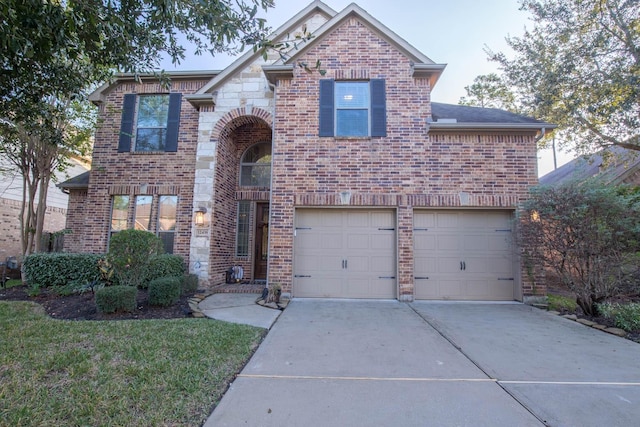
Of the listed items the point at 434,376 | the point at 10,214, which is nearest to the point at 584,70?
the point at 434,376

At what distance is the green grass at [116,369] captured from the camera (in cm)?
237

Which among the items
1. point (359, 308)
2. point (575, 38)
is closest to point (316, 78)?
point (359, 308)

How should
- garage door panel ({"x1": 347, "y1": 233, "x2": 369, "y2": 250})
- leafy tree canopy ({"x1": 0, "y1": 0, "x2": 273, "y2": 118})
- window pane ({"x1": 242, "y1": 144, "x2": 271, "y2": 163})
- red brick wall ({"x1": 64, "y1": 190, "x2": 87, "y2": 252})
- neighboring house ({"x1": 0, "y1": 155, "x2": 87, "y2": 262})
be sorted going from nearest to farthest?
leafy tree canopy ({"x1": 0, "y1": 0, "x2": 273, "y2": 118}), garage door panel ({"x1": 347, "y1": 233, "x2": 369, "y2": 250}), window pane ({"x1": 242, "y1": 144, "x2": 271, "y2": 163}), red brick wall ({"x1": 64, "y1": 190, "x2": 87, "y2": 252}), neighboring house ({"x1": 0, "y1": 155, "x2": 87, "y2": 262})

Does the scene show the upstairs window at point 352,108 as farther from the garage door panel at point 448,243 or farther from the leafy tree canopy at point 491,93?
the leafy tree canopy at point 491,93

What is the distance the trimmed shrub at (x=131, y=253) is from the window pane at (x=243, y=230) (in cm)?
337

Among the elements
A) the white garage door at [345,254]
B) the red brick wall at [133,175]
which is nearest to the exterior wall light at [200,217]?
the red brick wall at [133,175]

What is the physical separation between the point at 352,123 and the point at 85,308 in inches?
262

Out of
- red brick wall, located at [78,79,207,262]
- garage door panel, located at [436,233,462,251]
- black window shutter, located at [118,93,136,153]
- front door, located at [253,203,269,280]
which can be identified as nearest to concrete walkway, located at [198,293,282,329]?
front door, located at [253,203,269,280]

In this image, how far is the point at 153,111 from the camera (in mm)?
9227

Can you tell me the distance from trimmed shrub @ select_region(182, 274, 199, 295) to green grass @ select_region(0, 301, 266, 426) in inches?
81.9

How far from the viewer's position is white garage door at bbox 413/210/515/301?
706 centimetres

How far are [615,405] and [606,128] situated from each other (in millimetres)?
12076

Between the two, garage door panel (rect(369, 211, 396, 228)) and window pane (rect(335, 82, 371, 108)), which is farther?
window pane (rect(335, 82, 371, 108))

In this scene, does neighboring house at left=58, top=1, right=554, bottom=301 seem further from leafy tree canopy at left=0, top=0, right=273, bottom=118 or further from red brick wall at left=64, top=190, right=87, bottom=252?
red brick wall at left=64, top=190, right=87, bottom=252
